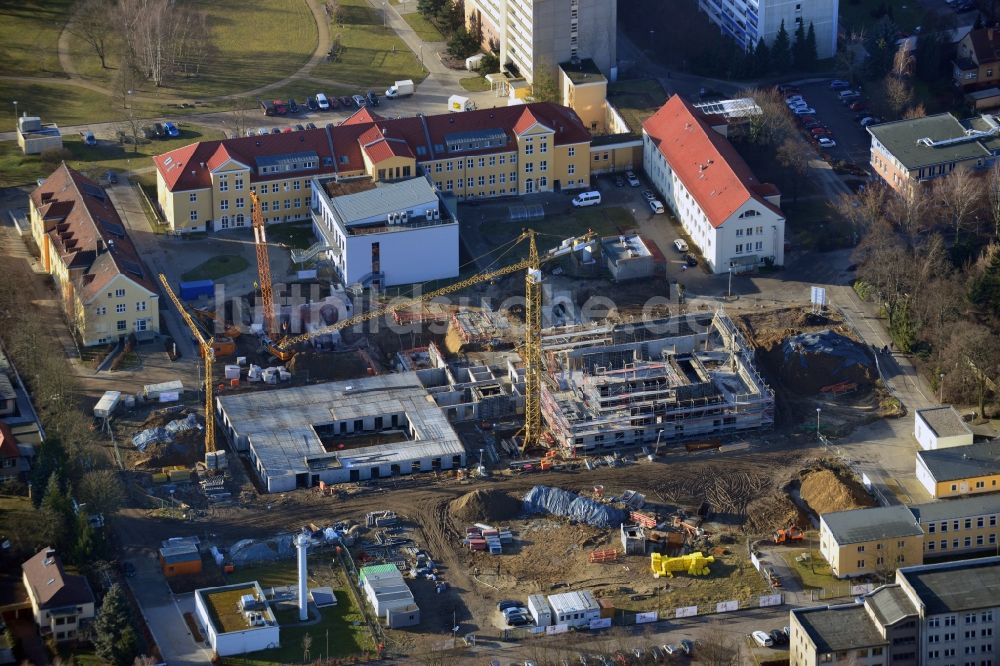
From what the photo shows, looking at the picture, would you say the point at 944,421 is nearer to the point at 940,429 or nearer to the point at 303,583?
the point at 940,429

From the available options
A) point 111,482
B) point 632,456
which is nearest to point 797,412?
point 632,456

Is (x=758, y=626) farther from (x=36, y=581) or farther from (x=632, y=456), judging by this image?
(x=36, y=581)

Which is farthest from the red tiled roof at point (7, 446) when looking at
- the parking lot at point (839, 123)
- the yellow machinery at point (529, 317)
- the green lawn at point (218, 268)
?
the parking lot at point (839, 123)

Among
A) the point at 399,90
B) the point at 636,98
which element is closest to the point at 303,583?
the point at 636,98

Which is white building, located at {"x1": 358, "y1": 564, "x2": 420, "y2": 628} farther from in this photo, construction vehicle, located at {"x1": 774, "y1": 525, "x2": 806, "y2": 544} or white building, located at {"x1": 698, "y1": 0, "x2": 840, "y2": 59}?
white building, located at {"x1": 698, "y1": 0, "x2": 840, "y2": 59}

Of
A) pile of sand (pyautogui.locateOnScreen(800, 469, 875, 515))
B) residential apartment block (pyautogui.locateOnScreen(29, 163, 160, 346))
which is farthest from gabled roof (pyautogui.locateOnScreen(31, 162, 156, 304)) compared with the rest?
pile of sand (pyautogui.locateOnScreen(800, 469, 875, 515))

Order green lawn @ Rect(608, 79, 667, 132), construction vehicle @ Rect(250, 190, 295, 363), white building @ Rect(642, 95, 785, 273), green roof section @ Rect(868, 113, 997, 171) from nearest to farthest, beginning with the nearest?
1. construction vehicle @ Rect(250, 190, 295, 363)
2. white building @ Rect(642, 95, 785, 273)
3. green roof section @ Rect(868, 113, 997, 171)
4. green lawn @ Rect(608, 79, 667, 132)
